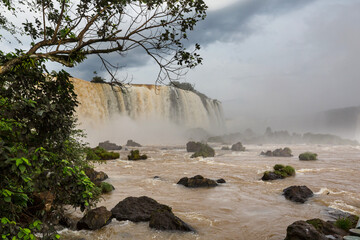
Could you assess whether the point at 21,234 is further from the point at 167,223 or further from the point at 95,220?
the point at 167,223

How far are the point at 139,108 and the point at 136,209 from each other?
42666 mm

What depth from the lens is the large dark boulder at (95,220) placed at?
7391 mm

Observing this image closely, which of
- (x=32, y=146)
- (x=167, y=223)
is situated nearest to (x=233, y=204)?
(x=167, y=223)

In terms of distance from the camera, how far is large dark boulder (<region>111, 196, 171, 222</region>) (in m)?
8.27

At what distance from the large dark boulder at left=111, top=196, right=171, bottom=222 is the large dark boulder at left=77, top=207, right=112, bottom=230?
25.3 inches

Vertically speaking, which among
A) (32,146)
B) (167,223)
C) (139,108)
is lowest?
(167,223)

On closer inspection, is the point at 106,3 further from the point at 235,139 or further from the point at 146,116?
the point at 235,139

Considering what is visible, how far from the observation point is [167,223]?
746 cm

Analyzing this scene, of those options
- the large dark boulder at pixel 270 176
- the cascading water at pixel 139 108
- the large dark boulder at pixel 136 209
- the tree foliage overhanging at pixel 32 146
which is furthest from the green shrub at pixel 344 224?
the cascading water at pixel 139 108

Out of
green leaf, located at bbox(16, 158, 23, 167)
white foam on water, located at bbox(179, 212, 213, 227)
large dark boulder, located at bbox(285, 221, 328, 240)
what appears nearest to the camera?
green leaf, located at bbox(16, 158, 23, 167)

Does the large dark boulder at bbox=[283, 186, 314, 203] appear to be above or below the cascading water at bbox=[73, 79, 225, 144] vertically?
below

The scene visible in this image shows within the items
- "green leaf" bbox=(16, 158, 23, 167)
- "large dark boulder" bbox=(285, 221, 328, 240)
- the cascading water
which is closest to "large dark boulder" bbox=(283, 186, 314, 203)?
"large dark boulder" bbox=(285, 221, 328, 240)

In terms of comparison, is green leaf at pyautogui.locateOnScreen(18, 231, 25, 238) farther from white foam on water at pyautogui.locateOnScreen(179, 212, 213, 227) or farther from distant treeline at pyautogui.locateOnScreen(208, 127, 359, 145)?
distant treeline at pyautogui.locateOnScreen(208, 127, 359, 145)

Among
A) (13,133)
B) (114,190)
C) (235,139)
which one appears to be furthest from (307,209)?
(235,139)
